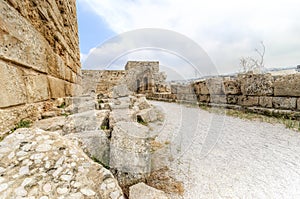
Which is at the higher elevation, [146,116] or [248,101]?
[248,101]

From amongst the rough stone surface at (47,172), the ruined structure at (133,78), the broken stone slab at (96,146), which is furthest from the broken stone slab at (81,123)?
the ruined structure at (133,78)

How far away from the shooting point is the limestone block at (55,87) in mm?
2339

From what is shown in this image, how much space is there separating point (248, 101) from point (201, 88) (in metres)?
2.16

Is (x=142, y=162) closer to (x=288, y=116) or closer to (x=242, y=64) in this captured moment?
(x=288, y=116)

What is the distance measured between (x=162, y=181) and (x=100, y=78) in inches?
439

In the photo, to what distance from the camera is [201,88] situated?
6543 millimetres

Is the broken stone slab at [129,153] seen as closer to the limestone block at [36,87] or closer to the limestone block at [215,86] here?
the limestone block at [36,87]

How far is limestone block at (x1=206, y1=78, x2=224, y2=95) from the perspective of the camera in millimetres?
5595

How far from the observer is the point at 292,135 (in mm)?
2520

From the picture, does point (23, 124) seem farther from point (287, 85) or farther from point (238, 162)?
point (287, 85)

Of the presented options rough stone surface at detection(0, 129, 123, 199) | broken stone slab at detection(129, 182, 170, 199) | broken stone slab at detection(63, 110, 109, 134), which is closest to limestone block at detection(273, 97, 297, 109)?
broken stone slab at detection(129, 182, 170, 199)

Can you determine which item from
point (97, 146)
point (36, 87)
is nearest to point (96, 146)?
point (97, 146)

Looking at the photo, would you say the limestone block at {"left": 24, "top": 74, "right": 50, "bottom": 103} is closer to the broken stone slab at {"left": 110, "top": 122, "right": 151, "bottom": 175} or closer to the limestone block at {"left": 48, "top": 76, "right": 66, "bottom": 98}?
the limestone block at {"left": 48, "top": 76, "right": 66, "bottom": 98}

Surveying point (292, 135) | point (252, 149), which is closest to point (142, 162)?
point (252, 149)
